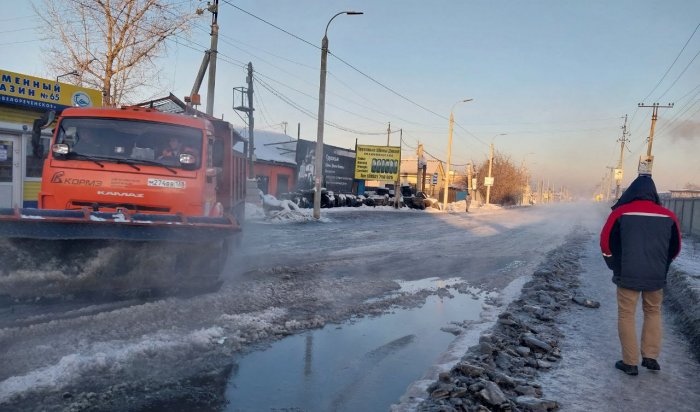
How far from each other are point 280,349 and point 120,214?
7.59 ft

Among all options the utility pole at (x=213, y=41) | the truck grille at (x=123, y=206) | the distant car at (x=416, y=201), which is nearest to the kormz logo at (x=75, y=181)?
the truck grille at (x=123, y=206)

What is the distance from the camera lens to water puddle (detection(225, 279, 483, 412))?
363 cm

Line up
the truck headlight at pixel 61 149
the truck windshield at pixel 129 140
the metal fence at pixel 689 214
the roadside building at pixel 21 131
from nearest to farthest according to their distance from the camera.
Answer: the truck headlight at pixel 61 149
the truck windshield at pixel 129 140
the roadside building at pixel 21 131
the metal fence at pixel 689 214

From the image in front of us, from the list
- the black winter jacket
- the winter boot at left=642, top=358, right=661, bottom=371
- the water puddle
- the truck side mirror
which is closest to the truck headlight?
the truck side mirror

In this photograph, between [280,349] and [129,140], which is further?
[129,140]

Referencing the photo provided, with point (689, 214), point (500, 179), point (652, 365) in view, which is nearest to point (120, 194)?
point (652, 365)

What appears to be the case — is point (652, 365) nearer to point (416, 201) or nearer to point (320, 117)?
point (320, 117)

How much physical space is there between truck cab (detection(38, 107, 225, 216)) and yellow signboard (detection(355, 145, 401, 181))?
30.2 m

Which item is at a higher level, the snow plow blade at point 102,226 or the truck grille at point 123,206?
the truck grille at point 123,206

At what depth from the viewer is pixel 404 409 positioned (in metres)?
3.49

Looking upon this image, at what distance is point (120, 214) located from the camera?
523 cm

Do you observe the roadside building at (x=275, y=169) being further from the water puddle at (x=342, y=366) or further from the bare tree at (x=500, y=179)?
the bare tree at (x=500, y=179)

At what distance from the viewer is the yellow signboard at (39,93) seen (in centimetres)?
1332

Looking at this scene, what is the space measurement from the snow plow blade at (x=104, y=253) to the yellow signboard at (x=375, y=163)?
103 feet
